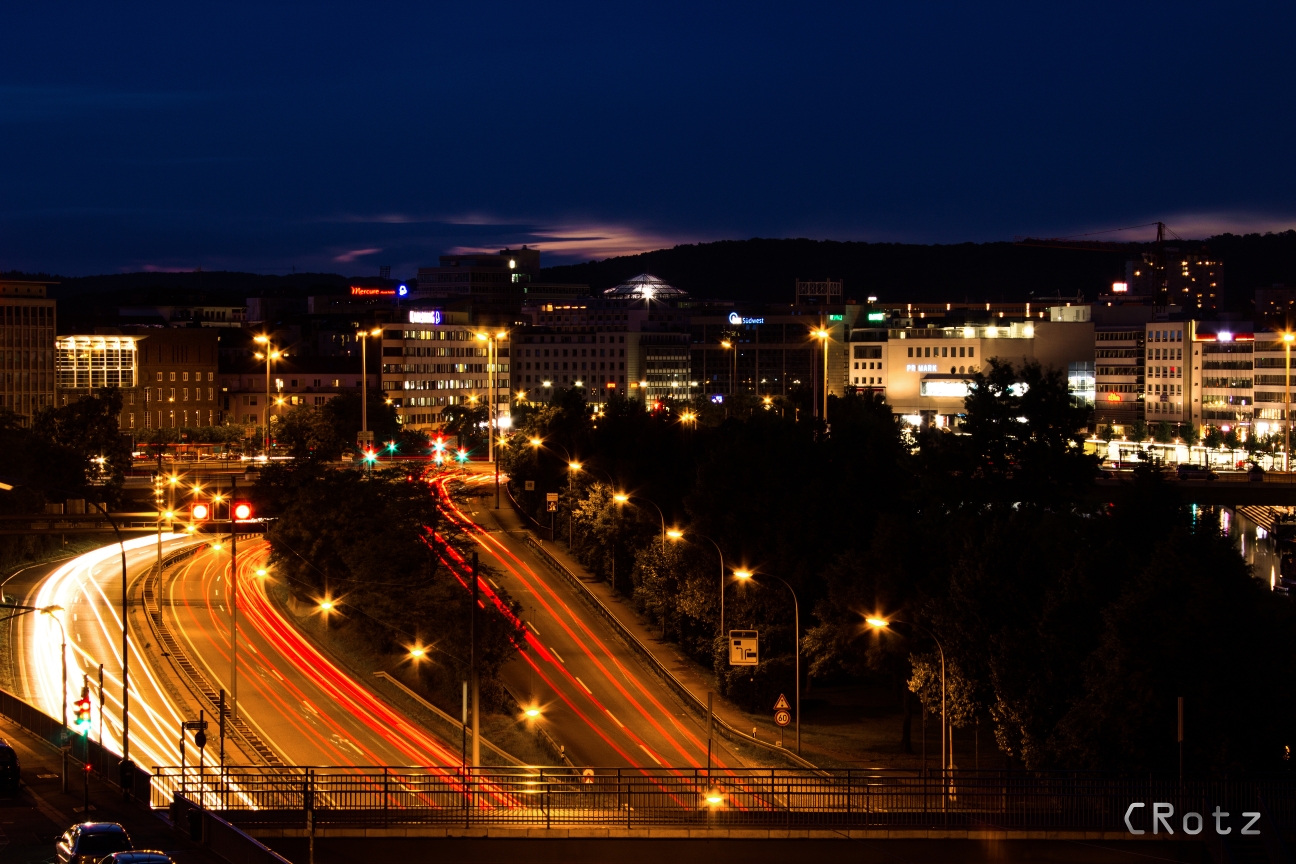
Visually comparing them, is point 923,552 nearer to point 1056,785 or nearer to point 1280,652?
point 1280,652

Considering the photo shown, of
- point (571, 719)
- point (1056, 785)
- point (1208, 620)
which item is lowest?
point (571, 719)

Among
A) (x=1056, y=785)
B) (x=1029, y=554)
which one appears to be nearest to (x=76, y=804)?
(x=1056, y=785)

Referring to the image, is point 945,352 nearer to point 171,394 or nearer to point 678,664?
point 171,394

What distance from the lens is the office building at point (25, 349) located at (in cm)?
13088

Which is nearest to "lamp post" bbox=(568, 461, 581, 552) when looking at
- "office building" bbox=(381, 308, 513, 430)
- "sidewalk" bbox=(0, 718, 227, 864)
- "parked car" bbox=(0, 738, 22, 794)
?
"sidewalk" bbox=(0, 718, 227, 864)

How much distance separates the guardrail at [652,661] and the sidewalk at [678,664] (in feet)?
0.59

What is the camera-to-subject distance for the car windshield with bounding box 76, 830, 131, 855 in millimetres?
25266

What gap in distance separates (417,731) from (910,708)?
14.7 meters

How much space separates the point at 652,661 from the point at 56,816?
27.8 meters

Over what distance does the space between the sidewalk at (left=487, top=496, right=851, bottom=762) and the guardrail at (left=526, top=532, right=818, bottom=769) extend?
179mm

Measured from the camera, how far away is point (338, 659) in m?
54.2

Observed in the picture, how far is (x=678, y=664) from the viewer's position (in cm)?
5619

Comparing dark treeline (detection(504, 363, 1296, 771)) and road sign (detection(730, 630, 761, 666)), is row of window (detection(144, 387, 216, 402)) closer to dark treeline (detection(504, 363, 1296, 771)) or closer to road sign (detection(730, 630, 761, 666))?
dark treeline (detection(504, 363, 1296, 771))

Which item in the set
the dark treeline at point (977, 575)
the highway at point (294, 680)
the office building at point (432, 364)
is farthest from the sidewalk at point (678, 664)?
the office building at point (432, 364)
